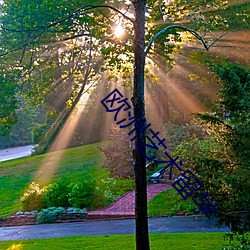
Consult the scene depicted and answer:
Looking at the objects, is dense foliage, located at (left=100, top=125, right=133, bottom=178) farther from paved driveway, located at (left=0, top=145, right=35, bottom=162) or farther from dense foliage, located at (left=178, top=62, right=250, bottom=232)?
paved driveway, located at (left=0, top=145, right=35, bottom=162)

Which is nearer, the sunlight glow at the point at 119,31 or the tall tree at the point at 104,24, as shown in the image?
the tall tree at the point at 104,24

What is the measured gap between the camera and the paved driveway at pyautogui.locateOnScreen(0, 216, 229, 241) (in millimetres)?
8180

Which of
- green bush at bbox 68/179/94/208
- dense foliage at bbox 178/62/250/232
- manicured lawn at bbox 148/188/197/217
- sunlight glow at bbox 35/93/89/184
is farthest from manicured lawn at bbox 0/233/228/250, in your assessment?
sunlight glow at bbox 35/93/89/184

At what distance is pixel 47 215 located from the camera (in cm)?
1049

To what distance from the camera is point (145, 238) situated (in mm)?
4766

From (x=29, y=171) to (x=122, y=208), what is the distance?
1153 cm

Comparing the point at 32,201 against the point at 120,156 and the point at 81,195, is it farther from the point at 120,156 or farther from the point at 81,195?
the point at 120,156

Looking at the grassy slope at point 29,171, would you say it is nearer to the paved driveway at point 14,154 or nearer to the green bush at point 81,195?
the green bush at point 81,195

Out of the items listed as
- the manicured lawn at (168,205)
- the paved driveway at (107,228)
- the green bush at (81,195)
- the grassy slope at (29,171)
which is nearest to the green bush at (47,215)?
the paved driveway at (107,228)

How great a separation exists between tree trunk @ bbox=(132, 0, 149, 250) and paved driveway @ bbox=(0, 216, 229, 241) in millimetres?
3371

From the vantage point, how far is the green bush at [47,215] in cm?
1044

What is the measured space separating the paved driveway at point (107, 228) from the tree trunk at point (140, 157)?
337 cm

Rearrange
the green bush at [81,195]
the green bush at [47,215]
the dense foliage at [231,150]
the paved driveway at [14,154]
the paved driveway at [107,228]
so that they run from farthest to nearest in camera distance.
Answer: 1. the paved driveway at [14,154]
2. the green bush at [81,195]
3. the green bush at [47,215]
4. the paved driveway at [107,228]
5. the dense foliage at [231,150]

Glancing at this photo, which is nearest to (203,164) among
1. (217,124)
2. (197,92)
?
(217,124)
